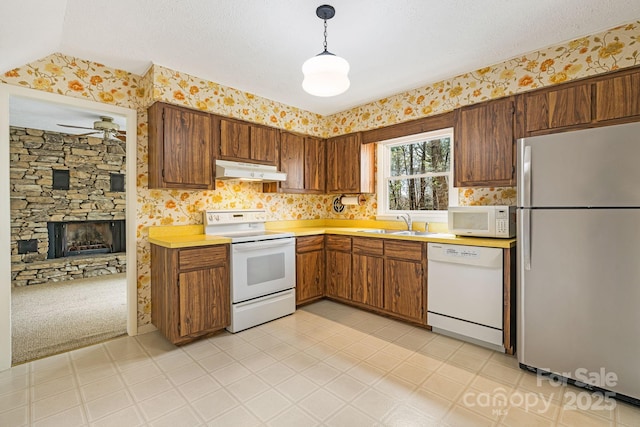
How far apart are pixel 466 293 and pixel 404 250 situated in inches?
27.1

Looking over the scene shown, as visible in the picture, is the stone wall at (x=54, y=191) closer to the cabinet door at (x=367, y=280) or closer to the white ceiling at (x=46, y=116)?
the white ceiling at (x=46, y=116)

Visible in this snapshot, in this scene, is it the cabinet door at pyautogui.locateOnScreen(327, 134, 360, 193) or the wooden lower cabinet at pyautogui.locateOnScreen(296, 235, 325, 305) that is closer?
the wooden lower cabinet at pyautogui.locateOnScreen(296, 235, 325, 305)

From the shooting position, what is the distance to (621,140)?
188 cm

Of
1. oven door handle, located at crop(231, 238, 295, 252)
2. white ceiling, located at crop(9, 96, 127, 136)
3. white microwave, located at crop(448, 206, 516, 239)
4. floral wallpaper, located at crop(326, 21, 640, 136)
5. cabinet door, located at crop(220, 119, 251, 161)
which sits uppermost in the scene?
white ceiling, located at crop(9, 96, 127, 136)

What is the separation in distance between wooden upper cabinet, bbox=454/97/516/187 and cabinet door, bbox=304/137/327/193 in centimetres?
185

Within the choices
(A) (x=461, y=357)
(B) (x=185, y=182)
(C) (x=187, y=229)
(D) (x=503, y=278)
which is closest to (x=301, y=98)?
(B) (x=185, y=182)

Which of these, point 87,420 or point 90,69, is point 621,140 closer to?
point 87,420

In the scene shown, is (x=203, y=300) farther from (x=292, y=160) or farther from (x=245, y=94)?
(x=245, y=94)

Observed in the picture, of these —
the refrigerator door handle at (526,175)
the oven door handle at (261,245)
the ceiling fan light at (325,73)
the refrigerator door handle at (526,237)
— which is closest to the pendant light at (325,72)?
the ceiling fan light at (325,73)

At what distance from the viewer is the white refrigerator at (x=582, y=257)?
186 cm

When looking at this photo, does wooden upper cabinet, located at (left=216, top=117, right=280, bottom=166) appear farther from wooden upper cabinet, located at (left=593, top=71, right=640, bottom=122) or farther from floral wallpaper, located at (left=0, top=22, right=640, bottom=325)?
wooden upper cabinet, located at (left=593, top=71, right=640, bottom=122)

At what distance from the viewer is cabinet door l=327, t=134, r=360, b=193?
4.06 meters

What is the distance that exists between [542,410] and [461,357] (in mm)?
682

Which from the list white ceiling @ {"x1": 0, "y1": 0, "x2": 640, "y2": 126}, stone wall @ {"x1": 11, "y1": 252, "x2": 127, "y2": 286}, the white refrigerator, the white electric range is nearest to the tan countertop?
the white electric range
